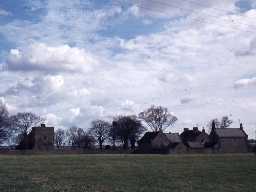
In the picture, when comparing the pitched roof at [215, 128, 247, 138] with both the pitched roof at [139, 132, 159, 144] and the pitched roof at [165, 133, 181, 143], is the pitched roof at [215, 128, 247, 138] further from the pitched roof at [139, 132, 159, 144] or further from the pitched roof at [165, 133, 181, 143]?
the pitched roof at [139, 132, 159, 144]

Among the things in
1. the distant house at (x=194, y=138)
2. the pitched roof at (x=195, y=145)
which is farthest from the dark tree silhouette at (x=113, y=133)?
the pitched roof at (x=195, y=145)

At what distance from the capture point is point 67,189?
67.6 ft

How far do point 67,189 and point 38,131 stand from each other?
389 ft

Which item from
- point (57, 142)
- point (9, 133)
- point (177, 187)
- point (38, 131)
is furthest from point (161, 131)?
point (177, 187)

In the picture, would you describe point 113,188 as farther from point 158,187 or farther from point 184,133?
point 184,133

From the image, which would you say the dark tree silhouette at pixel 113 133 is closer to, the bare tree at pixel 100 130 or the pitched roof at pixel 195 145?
the bare tree at pixel 100 130

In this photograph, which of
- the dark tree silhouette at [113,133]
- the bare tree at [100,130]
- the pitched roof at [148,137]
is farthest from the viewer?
the bare tree at [100,130]

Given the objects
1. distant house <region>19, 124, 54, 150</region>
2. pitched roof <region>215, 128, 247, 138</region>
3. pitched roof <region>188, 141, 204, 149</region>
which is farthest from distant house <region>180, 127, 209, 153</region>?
distant house <region>19, 124, 54, 150</region>

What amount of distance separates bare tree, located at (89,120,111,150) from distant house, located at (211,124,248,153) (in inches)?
1837

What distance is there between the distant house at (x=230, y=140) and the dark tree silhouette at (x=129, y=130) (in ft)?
86.7

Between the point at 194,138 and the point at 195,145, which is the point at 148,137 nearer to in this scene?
the point at 195,145

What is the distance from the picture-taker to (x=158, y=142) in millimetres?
135000

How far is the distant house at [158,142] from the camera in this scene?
129812mm

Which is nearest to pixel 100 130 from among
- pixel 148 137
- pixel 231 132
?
pixel 148 137
